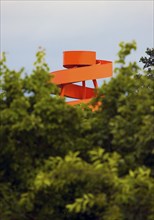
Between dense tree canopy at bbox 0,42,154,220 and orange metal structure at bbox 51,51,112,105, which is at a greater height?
dense tree canopy at bbox 0,42,154,220

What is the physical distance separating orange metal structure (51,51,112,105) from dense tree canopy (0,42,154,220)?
1377 inches

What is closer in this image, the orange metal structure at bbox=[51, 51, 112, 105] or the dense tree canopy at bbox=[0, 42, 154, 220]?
the dense tree canopy at bbox=[0, 42, 154, 220]

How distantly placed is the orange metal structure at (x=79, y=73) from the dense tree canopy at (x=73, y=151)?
34974mm

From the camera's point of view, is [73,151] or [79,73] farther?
[79,73]

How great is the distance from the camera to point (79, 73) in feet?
177

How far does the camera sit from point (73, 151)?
17219 millimetres

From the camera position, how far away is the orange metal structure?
53531 millimetres

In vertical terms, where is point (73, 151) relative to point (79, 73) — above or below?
above

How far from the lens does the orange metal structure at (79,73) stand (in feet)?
176

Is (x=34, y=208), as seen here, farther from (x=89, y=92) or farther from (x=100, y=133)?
(x=89, y=92)

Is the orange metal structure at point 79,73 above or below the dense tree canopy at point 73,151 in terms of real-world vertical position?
below

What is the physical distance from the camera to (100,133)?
1742 centimetres

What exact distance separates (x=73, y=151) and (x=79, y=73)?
36992mm

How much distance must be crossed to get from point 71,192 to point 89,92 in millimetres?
38376
